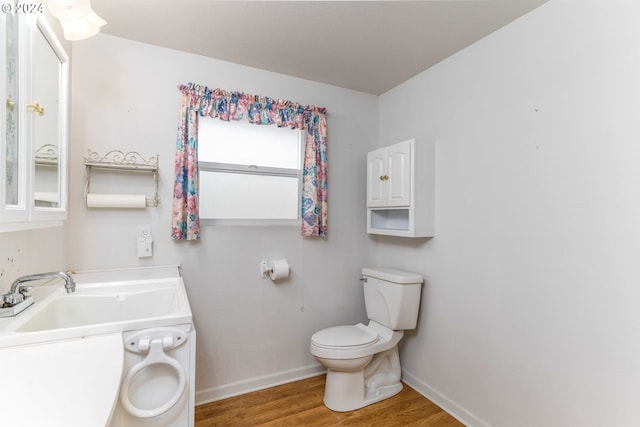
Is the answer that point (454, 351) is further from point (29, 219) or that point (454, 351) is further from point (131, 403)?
point (29, 219)

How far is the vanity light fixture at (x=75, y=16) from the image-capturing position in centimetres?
115

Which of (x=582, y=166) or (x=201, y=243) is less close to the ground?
(x=582, y=166)

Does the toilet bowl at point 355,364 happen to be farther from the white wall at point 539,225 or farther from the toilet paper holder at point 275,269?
the toilet paper holder at point 275,269

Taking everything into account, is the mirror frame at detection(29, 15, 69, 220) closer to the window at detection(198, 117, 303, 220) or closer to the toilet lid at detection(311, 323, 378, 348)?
the window at detection(198, 117, 303, 220)

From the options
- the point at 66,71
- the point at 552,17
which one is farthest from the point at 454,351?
the point at 66,71

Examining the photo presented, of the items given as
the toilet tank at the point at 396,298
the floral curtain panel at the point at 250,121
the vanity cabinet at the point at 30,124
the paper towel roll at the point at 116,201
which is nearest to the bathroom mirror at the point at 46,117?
the vanity cabinet at the point at 30,124

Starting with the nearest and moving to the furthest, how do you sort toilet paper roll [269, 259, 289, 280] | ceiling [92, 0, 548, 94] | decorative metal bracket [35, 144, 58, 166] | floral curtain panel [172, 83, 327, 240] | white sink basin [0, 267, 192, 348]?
white sink basin [0, 267, 192, 348]
decorative metal bracket [35, 144, 58, 166]
ceiling [92, 0, 548, 94]
floral curtain panel [172, 83, 327, 240]
toilet paper roll [269, 259, 289, 280]

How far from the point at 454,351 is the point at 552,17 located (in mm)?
1956

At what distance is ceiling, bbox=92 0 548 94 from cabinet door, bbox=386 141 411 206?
0.62m

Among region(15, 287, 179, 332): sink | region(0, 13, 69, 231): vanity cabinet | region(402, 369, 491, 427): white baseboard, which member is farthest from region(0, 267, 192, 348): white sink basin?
region(402, 369, 491, 427): white baseboard

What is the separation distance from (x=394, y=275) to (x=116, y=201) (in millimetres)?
1842

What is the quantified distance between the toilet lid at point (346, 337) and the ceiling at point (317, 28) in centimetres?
192

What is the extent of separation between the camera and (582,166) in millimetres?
1402

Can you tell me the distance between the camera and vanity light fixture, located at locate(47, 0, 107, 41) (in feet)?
3.76
